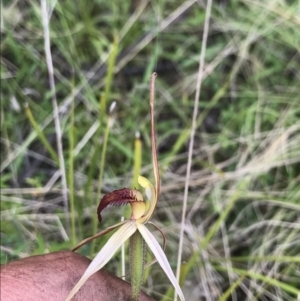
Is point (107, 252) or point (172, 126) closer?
point (107, 252)

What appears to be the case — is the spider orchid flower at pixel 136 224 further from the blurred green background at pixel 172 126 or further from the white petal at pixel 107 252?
the blurred green background at pixel 172 126

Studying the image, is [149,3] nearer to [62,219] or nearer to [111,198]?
[62,219]

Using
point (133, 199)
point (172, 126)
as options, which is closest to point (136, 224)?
point (133, 199)

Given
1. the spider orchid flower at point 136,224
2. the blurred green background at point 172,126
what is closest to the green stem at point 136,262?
the spider orchid flower at point 136,224

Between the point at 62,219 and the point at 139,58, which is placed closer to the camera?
the point at 62,219

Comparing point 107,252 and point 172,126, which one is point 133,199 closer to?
point 107,252

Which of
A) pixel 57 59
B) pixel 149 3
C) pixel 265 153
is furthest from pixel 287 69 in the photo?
pixel 57 59

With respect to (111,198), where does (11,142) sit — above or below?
above
